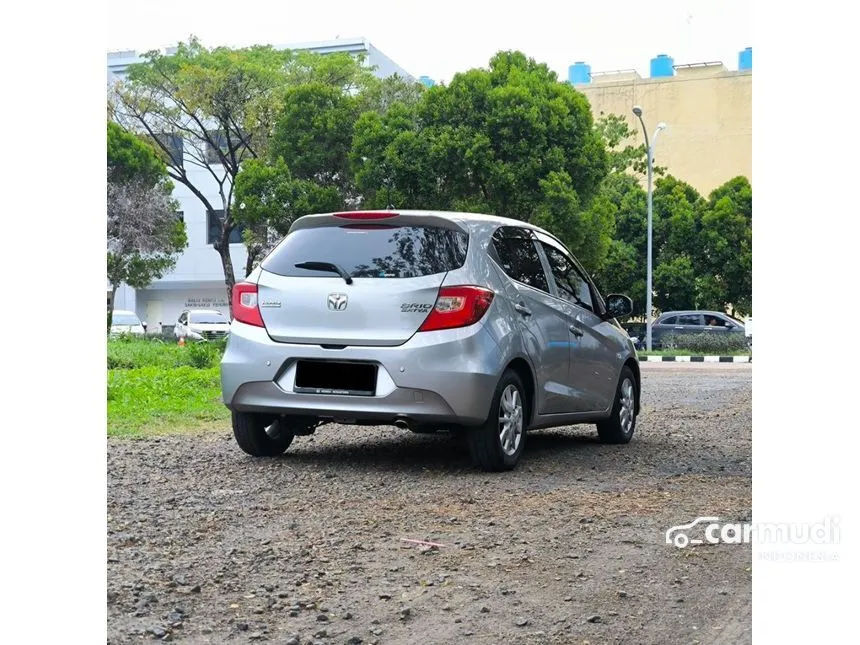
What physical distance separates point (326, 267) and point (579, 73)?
177 feet

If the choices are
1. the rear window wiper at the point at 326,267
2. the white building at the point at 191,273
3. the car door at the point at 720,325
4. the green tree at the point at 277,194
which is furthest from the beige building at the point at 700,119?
the rear window wiper at the point at 326,267

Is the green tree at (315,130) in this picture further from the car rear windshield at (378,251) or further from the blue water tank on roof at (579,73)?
the car rear windshield at (378,251)

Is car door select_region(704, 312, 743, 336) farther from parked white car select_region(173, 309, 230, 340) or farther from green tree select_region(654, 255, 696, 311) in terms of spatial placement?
parked white car select_region(173, 309, 230, 340)

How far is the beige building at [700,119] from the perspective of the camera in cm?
5312

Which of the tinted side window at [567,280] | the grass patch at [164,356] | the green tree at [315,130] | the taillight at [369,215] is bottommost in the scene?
the grass patch at [164,356]

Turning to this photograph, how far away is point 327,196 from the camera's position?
36.1 m

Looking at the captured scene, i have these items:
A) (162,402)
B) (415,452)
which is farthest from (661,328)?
(415,452)

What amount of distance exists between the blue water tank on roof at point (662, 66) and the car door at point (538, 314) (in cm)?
4972

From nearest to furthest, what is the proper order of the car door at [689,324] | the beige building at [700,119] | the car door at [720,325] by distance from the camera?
the car door at [720,325]
the car door at [689,324]
the beige building at [700,119]

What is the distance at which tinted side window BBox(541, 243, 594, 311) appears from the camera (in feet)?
27.3

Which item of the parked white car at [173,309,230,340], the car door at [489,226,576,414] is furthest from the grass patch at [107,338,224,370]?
the parked white car at [173,309,230,340]

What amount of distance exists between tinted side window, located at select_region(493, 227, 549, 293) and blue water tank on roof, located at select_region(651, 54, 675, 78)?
163 feet

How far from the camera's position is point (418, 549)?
511 cm

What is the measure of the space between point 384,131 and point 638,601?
3026 centimetres
